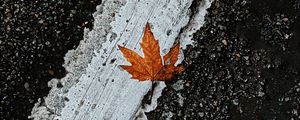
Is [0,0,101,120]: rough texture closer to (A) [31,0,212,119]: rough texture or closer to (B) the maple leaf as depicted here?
(A) [31,0,212,119]: rough texture

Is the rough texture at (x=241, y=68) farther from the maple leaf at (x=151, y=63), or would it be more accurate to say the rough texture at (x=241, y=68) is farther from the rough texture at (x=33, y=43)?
the rough texture at (x=33, y=43)

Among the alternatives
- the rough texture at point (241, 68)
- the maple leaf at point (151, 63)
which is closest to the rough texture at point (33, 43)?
the maple leaf at point (151, 63)

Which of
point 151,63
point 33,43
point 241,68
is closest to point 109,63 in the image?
point 151,63

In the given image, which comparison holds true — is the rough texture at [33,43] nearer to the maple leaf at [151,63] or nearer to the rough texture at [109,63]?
the rough texture at [109,63]

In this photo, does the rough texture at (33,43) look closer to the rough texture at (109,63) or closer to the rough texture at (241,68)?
the rough texture at (109,63)

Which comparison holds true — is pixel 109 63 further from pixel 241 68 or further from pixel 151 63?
pixel 241 68

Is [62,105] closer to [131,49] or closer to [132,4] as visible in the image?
[131,49]

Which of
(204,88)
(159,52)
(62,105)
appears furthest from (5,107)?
(204,88)
